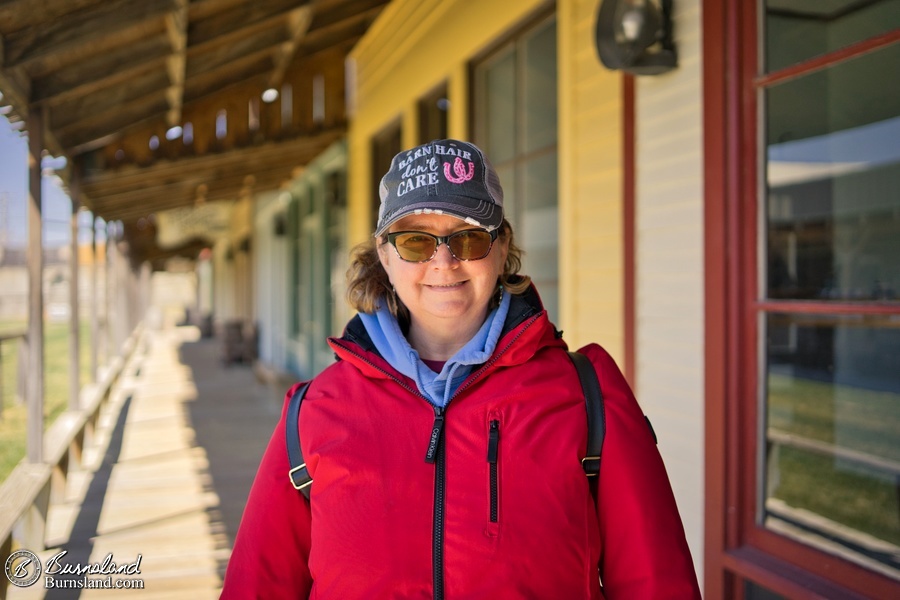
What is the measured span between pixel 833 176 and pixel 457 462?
6.77 feet

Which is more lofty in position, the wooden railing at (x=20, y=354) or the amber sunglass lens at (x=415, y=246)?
the amber sunglass lens at (x=415, y=246)

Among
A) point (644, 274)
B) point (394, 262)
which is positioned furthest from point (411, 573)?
point (644, 274)

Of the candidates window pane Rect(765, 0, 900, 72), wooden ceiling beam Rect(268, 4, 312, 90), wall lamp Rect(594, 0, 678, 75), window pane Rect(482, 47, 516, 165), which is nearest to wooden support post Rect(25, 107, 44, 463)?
wooden ceiling beam Rect(268, 4, 312, 90)

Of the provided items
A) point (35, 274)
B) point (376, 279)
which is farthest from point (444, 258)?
point (35, 274)

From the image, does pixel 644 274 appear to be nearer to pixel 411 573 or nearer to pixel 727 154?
pixel 727 154

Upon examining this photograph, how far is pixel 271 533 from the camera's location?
1379mm

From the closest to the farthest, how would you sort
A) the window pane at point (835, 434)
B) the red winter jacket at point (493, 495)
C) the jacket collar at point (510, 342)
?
the red winter jacket at point (493, 495) < the jacket collar at point (510, 342) < the window pane at point (835, 434)

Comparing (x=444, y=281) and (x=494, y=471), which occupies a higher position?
(x=444, y=281)

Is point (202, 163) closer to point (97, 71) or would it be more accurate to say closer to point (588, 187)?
point (97, 71)

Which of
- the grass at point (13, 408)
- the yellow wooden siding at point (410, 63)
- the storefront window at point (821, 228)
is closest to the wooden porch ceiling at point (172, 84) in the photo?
the yellow wooden siding at point (410, 63)

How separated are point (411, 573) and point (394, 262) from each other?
1.86 feet

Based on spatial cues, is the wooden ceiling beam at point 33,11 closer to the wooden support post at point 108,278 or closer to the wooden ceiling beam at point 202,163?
the wooden ceiling beam at point 202,163

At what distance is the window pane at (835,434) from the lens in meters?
2.50

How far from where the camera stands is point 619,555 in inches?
49.9
